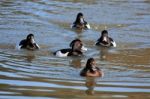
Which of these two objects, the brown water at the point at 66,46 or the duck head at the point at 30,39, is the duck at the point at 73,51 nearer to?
the brown water at the point at 66,46

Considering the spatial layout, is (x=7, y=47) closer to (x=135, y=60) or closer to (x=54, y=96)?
(x=135, y=60)

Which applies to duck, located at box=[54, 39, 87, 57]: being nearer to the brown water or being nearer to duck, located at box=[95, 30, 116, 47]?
the brown water

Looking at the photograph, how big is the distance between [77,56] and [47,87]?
224 inches

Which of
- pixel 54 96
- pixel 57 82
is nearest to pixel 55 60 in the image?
pixel 57 82

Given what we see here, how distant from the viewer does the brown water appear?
14223 mm

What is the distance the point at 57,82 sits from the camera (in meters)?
15.1

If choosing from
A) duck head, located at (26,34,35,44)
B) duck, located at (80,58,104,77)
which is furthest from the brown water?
duck head, located at (26,34,35,44)

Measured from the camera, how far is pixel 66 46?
21922 mm

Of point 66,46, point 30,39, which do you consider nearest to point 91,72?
point 30,39

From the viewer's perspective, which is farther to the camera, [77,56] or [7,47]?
[7,47]

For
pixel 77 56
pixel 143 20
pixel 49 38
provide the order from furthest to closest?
1. pixel 143 20
2. pixel 49 38
3. pixel 77 56

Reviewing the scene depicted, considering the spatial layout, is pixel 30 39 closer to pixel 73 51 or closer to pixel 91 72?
pixel 73 51

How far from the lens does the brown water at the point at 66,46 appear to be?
14223mm

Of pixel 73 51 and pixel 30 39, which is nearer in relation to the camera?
pixel 73 51
